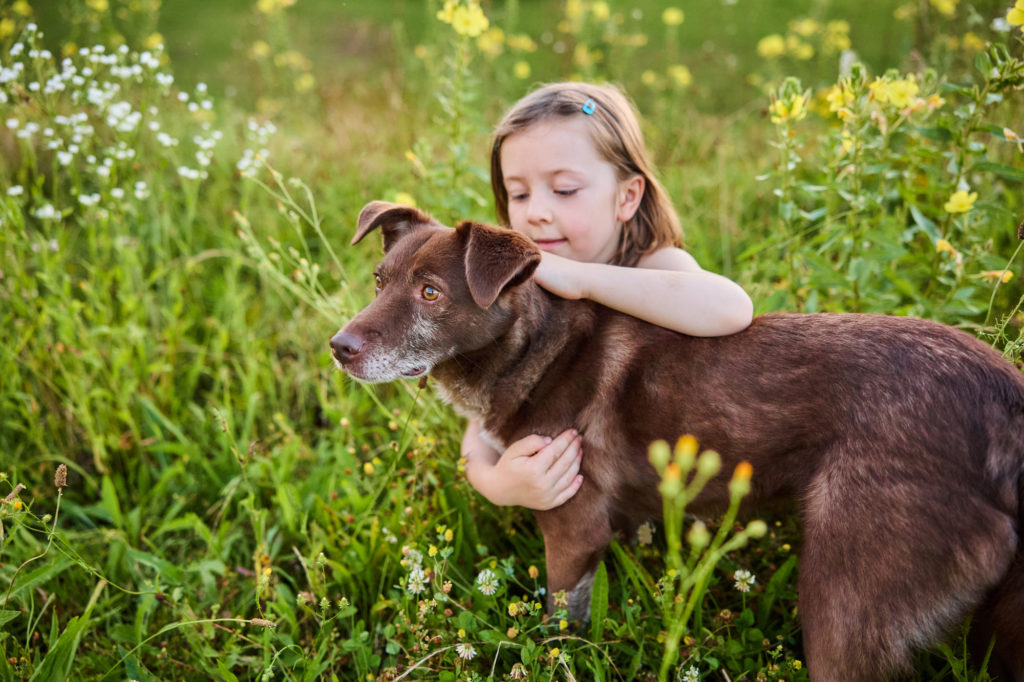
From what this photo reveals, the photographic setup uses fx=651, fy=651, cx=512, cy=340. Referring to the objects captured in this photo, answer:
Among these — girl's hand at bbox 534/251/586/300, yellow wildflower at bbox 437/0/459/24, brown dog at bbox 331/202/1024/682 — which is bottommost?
brown dog at bbox 331/202/1024/682

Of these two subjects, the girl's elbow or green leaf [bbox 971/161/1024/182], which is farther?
green leaf [bbox 971/161/1024/182]

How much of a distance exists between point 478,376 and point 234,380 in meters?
2.38

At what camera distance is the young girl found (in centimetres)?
240

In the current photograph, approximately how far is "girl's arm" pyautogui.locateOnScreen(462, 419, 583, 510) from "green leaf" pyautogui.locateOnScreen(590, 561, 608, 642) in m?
0.31

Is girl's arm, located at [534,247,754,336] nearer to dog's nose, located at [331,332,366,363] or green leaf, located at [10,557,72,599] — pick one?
dog's nose, located at [331,332,366,363]

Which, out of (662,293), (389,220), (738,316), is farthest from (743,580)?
(389,220)

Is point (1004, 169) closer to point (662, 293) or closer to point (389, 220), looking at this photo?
point (662, 293)

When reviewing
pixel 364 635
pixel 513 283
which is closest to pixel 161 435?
pixel 364 635

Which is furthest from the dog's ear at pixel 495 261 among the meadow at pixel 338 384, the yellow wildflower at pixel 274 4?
the yellow wildflower at pixel 274 4

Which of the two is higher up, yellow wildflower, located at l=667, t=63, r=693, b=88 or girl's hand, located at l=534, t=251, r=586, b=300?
yellow wildflower, located at l=667, t=63, r=693, b=88

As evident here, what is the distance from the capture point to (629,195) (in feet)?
10.2

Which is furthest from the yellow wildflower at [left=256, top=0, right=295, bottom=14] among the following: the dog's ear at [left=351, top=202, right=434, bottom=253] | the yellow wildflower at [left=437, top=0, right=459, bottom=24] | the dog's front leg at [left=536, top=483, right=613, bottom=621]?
the dog's front leg at [left=536, top=483, right=613, bottom=621]

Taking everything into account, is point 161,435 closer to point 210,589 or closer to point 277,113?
point 210,589

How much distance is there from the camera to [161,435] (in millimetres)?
3727
